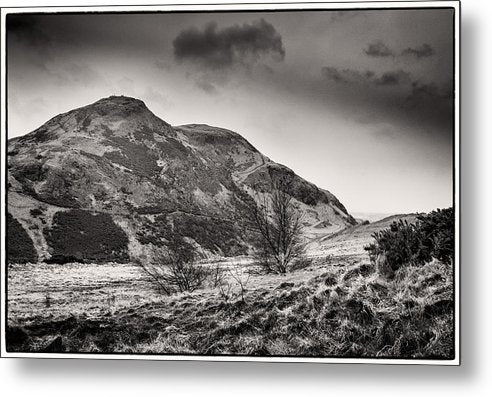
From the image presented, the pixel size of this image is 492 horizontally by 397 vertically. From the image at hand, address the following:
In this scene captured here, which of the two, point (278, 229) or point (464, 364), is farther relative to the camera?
point (278, 229)

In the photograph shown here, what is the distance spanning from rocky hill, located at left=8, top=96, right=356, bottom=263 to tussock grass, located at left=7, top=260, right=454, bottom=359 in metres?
0.36

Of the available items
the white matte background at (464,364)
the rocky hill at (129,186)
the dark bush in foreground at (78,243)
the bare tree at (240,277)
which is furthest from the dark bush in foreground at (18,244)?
the bare tree at (240,277)

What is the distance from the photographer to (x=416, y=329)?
4.38 meters

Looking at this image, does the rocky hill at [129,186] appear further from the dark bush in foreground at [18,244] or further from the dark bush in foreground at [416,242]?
the dark bush in foreground at [416,242]

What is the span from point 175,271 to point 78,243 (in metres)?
0.64

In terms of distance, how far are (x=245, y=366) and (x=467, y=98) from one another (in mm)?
2189

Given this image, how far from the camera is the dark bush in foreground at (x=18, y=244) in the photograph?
15.1 feet

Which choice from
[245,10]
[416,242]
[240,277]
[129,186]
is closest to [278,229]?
[240,277]

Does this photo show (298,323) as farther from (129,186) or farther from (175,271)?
(129,186)

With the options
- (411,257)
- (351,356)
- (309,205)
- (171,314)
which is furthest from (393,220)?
(171,314)

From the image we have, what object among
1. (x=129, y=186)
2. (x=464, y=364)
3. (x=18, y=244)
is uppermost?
(x=129, y=186)

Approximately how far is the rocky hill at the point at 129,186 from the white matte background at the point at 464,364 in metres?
0.81

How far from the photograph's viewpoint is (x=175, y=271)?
179 inches

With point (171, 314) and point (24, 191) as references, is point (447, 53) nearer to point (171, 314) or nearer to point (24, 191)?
point (171, 314)
